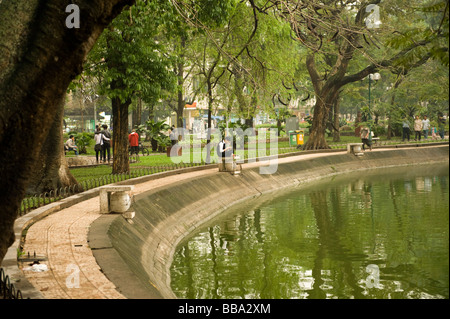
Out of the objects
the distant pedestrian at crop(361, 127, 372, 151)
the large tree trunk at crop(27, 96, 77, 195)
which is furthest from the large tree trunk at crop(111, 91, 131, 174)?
the distant pedestrian at crop(361, 127, 372, 151)

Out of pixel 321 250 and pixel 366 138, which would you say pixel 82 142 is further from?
pixel 321 250

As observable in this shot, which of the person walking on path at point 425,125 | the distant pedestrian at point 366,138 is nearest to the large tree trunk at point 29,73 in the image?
the distant pedestrian at point 366,138

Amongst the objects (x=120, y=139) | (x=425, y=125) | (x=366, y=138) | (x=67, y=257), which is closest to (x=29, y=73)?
(x=67, y=257)

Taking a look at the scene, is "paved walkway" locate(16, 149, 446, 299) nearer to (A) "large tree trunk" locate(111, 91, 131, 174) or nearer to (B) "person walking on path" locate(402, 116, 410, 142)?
(A) "large tree trunk" locate(111, 91, 131, 174)

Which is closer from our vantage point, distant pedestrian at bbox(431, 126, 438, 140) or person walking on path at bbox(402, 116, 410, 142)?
person walking on path at bbox(402, 116, 410, 142)

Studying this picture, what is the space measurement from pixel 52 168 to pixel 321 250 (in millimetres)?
8729

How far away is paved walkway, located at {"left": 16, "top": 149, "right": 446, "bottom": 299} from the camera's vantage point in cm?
783

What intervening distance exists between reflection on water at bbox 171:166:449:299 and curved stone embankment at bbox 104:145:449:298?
0.51 meters

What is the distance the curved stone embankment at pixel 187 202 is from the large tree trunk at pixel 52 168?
9.88 feet

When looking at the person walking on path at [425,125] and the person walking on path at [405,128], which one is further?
the person walking on path at [425,125]

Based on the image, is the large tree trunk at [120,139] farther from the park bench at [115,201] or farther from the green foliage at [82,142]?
the green foliage at [82,142]

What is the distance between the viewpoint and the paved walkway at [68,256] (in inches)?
308

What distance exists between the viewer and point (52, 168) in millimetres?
18453
